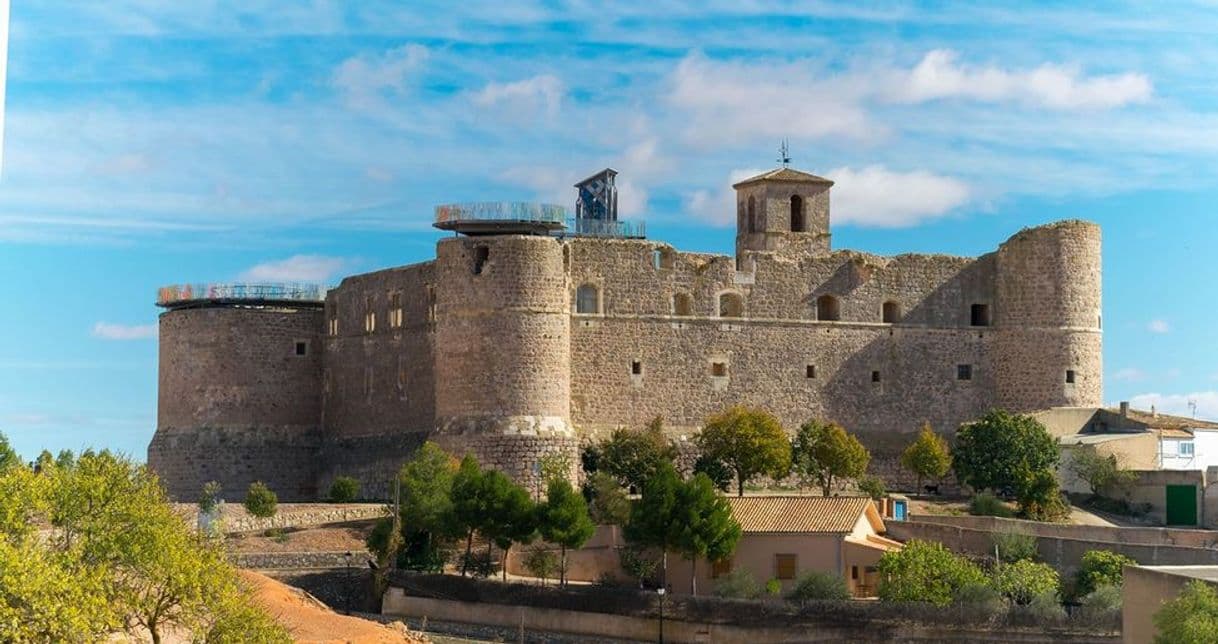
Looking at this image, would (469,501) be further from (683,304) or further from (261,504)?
(683,304)

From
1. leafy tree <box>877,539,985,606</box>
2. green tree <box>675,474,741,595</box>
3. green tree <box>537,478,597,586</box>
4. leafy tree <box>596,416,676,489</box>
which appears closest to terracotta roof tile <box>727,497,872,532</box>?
green tree <box>675,474,741,595</box>

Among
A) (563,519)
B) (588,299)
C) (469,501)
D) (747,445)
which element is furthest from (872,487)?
(469,501)

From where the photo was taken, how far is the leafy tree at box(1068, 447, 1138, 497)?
5300 centimetres

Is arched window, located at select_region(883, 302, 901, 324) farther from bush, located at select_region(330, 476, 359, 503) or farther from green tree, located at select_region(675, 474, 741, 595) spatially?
bush, located at select_region(330, 476, 359, 503)

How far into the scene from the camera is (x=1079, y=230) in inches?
2180

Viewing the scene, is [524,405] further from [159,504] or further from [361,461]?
[159,504]

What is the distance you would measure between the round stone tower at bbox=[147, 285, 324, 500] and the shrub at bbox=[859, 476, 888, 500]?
13831 mm

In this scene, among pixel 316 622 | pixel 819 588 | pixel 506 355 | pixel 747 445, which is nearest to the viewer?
pixel 316 622

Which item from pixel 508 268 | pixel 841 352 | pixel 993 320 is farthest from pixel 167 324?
pixel 993 320

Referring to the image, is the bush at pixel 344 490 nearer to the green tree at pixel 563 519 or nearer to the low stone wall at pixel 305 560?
the low stone wall at pixel 305 560

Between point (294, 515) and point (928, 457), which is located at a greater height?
point (928, 457)

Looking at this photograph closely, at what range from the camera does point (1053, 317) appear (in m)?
55.3

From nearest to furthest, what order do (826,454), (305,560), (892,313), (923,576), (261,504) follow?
(923,576)
(305,560)
(261,504)
(826,454)
(892,313)

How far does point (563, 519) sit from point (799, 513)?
5.08 metres
